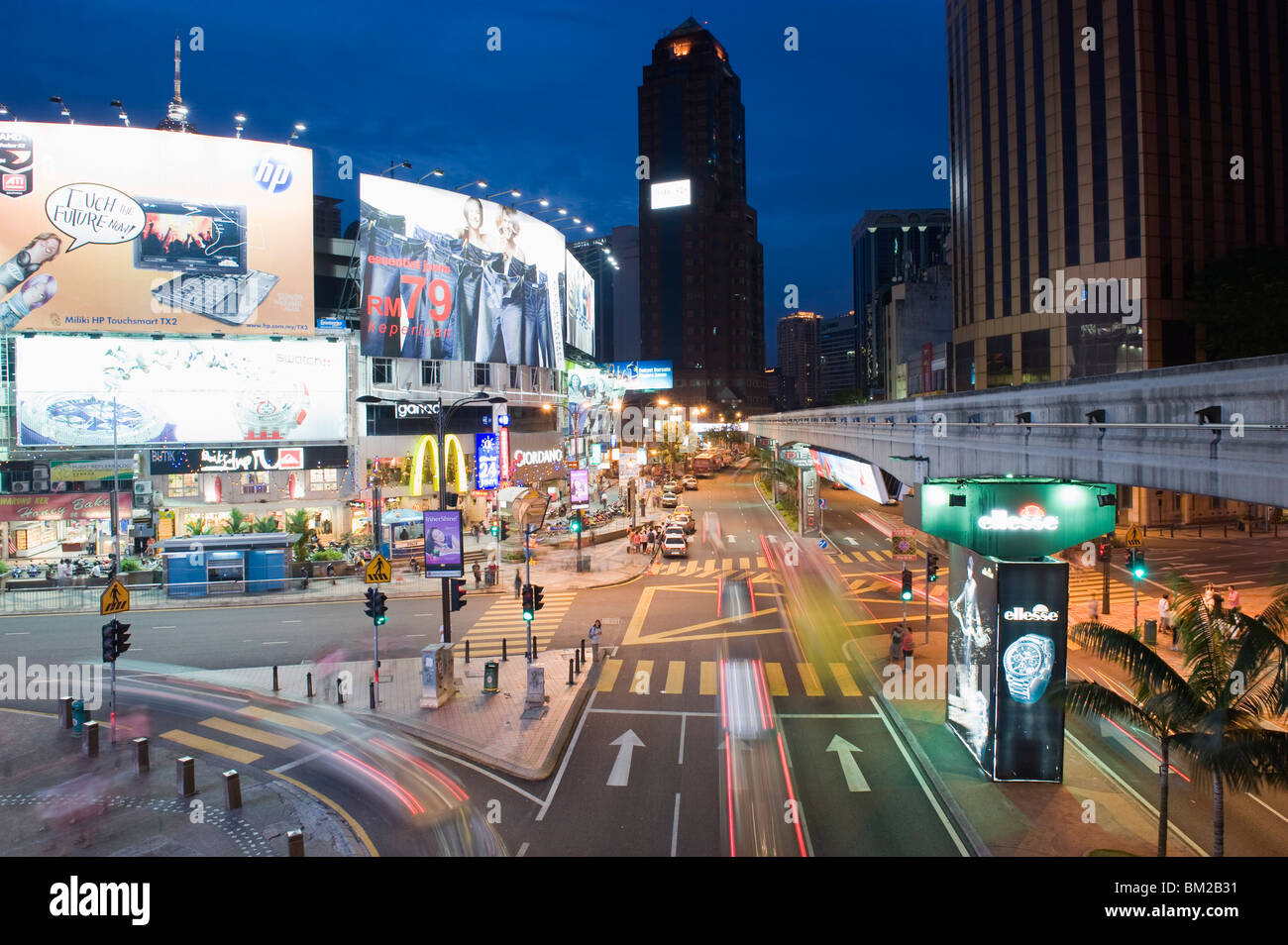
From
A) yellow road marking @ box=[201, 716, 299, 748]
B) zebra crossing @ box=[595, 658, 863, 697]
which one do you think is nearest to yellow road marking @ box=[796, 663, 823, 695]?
zebra crossing @ box=[595, 658, 863, 697]

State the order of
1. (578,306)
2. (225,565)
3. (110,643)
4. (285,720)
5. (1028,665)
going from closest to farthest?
1. (1028,665)
2. (110,643)
3. (285,720)
4. (225,565)
5. (578,306)

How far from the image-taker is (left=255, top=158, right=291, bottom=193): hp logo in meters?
42.6

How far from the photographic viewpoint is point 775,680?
66.0 feet

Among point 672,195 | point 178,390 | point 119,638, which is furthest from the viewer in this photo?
point 672,195

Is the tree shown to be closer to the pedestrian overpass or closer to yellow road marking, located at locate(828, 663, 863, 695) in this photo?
yellow road marking, located at locate(828, 663, 863, 695)

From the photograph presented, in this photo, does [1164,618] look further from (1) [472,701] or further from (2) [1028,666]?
(1) [472,701]

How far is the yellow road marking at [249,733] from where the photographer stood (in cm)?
1639

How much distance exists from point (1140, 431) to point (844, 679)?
12.3 metres

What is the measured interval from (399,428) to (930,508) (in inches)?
1652

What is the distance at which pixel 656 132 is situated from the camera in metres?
154

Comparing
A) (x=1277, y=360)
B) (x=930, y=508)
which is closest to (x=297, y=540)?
(x=930, y=508)

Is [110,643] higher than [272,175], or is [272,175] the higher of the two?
[272,175]

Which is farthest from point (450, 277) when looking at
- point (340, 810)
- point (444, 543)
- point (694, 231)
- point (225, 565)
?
point (694, 231)

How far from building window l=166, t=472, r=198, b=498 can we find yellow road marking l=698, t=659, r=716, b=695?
3644 cm
